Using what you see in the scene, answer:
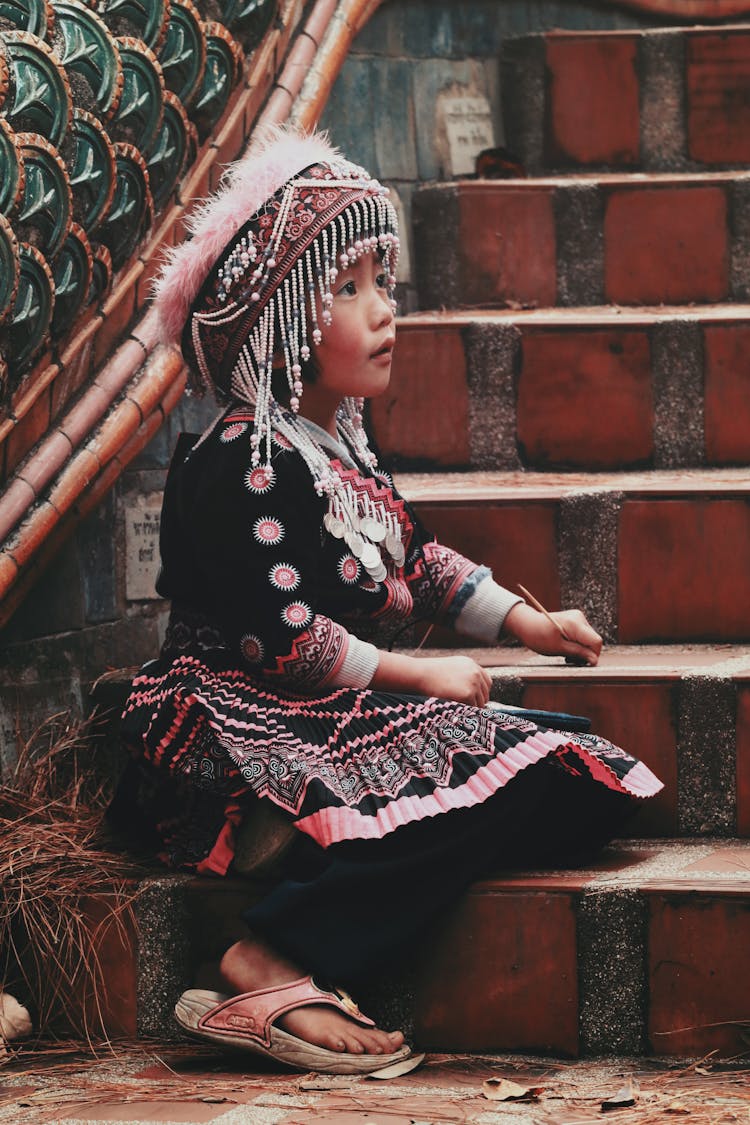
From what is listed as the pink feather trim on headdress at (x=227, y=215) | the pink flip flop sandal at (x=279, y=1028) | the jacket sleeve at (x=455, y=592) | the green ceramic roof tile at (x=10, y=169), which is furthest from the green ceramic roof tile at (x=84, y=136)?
the pink flip flop sandal at (x=279, y=1028)

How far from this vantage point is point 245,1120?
191cm

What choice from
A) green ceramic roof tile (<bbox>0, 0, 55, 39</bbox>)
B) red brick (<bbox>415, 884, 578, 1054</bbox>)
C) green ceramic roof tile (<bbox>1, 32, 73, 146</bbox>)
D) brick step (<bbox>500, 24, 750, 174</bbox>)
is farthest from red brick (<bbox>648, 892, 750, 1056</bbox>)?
brick step (<bbox>500, 24, 750, 174</bbox>)

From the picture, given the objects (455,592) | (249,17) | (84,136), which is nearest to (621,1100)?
(455,592)

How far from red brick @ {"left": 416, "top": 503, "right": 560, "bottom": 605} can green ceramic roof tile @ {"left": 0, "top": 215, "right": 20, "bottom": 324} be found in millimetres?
919

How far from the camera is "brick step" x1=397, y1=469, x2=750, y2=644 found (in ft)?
9.59

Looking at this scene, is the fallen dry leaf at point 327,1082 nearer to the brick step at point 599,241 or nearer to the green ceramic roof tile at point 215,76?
the green ceramic roof tile at point 215,76

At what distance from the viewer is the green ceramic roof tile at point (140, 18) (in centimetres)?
268

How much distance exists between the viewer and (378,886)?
222cm

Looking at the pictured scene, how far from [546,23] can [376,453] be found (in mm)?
2080

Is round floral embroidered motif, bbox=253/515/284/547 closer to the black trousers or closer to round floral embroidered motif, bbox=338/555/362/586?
round floral embroidered motif, bbox=338/555/362/586

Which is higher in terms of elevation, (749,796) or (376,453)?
(376,453)

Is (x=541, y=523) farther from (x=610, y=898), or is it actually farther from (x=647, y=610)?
(x=610, y=898)

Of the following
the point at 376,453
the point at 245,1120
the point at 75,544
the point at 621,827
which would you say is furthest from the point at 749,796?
the point at 75,544

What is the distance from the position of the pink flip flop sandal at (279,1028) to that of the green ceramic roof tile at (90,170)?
1.28m
